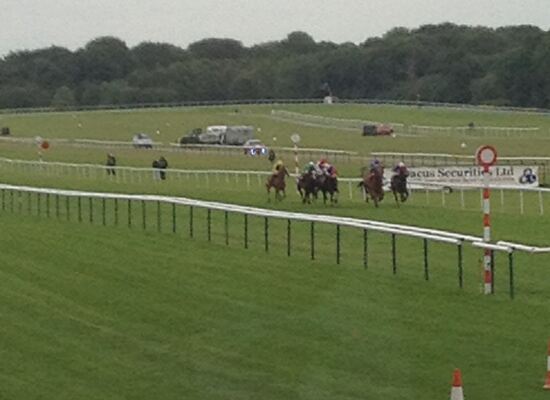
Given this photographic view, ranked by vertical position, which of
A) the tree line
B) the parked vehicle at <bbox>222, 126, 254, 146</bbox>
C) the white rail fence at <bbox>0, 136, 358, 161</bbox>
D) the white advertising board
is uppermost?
the tree line

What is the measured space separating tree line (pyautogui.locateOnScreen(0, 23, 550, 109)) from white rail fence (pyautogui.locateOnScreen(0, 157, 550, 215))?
45018mm

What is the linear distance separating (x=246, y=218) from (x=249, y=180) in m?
21.6

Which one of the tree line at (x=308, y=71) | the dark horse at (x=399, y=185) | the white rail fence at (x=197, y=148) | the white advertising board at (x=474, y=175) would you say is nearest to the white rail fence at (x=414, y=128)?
the white rail fence at (x=197, y=148)

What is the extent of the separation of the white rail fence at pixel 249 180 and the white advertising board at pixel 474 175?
26 centimetres

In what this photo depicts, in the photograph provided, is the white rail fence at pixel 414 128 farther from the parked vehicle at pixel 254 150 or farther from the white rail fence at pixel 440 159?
the white rail fence at pixel 440 159

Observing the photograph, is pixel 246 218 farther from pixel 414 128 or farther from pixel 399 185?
pixel 414 128

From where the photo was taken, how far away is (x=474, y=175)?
1591 inches

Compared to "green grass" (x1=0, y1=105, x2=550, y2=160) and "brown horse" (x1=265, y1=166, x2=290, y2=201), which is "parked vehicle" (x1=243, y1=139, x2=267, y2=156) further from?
"brown horse" (x1=265, y1=166, x2=290, y2=201)

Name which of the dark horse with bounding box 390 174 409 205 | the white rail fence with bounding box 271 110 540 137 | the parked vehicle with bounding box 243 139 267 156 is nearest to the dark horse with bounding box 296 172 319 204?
the dark horse with bounding box 390 174 409 205

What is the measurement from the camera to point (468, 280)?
18.8 meters

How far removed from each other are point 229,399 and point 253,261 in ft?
33.2

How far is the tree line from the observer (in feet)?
322

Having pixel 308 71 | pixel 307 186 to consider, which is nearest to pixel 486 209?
pixel 307 186

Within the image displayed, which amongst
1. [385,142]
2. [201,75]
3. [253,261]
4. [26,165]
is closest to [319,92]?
[201,75]
